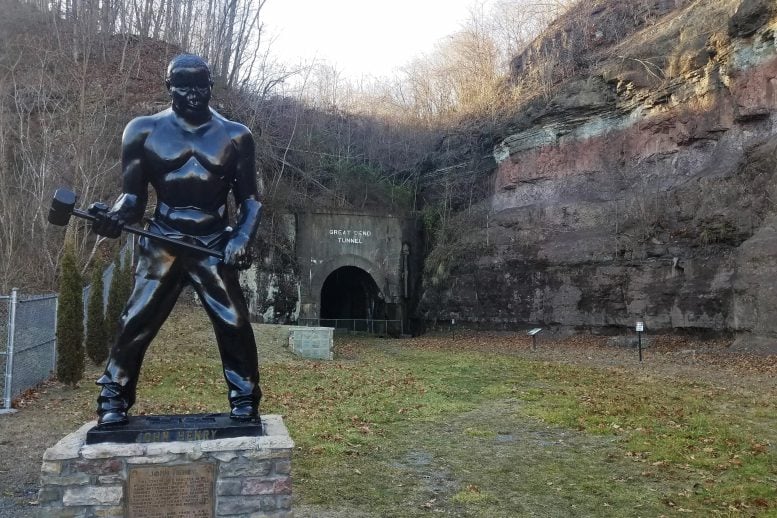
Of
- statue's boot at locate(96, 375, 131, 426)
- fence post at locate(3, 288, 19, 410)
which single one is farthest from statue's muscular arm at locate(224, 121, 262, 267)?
fence post at locate(3, 288, 19, 410)

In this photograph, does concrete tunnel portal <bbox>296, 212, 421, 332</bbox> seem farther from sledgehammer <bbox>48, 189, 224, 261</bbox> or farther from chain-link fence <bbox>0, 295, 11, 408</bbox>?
sledgehammer <bbox>48, 189, 224, 261</bbox>

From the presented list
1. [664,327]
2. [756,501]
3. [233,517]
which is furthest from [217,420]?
[664,327]

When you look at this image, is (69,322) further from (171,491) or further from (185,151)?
(171,491)

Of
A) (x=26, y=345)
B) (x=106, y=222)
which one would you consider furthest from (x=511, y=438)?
(x=26, y=345)

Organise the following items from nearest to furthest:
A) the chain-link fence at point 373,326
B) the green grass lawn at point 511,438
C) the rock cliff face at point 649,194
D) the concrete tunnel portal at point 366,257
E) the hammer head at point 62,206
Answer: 1. the hammer head at point 62,206
2. the green grass lawn at point 511,438
3. the rock cliff face at point 649,194
4. the concrete tunnel portal at point 366,257
5. the chain-link fence at point 373,326

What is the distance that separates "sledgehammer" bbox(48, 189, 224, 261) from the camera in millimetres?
4086

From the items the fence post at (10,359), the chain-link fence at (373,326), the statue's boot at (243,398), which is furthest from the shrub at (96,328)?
the chain-link fence at (373,326)

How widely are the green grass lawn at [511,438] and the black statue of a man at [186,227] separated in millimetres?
1864

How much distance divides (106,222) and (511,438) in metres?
5.78

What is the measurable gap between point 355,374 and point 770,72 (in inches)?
621

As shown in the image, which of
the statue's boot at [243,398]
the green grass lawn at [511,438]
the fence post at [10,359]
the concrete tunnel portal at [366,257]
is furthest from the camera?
the concrete tunnel portal at [366,257]

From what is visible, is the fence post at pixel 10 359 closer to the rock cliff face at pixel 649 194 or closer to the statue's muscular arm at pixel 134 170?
the statue's muscular arm at pixel 134 170

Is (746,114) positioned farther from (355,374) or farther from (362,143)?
(362,143)

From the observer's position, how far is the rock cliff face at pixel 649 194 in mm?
17703
